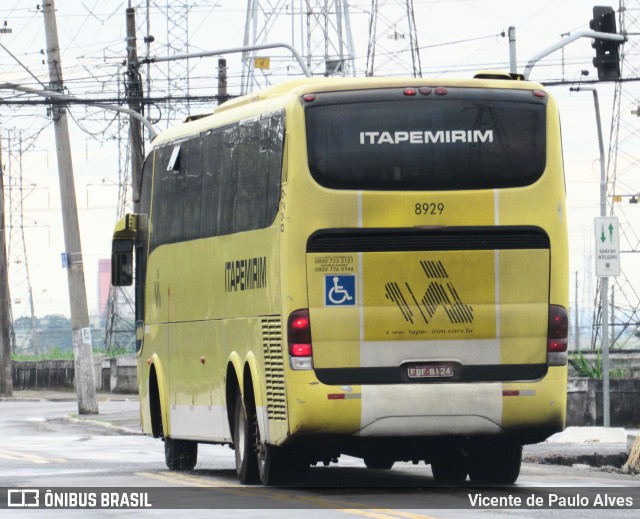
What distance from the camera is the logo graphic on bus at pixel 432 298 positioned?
16.4m

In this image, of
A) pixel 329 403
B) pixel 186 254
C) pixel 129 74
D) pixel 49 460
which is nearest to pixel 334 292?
pixel 329 403

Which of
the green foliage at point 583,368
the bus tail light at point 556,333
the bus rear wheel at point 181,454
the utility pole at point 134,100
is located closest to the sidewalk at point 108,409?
the utility pole at point 134,100

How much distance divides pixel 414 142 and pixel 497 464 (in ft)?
11.5

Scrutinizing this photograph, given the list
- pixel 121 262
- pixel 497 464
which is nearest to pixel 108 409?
pixel 121 262

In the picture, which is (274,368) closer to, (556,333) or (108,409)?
(556,333)

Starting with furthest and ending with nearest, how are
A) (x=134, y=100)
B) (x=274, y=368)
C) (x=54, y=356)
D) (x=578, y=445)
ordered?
(x=54, y=356) < (x=134, y=100) < (x=578, y=445) < (x=274, y=368)

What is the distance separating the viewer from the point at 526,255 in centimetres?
1670

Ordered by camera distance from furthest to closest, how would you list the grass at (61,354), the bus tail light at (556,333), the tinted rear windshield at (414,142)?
the grass at (61,354), the bus tail light at (556,333), the tinted rear windshield at (414,142)

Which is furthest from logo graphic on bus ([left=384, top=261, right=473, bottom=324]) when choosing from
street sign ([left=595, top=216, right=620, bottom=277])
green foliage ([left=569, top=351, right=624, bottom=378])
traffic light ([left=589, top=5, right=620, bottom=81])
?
green foliage ([left=569, top=351, right=624, bottom=378])

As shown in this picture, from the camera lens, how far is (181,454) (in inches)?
851

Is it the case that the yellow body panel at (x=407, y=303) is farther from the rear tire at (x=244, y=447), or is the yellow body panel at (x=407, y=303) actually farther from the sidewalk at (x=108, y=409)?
the sidewalk at (x=108, y=409)

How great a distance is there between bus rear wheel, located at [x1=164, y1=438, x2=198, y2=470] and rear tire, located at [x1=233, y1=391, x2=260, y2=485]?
10.2 ft

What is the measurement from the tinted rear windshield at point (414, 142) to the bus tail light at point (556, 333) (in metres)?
1.21

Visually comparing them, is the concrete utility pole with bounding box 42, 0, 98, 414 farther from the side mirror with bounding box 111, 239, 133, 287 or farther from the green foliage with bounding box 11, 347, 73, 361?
the green foliage with bounding box 11, 347, 73, 361
